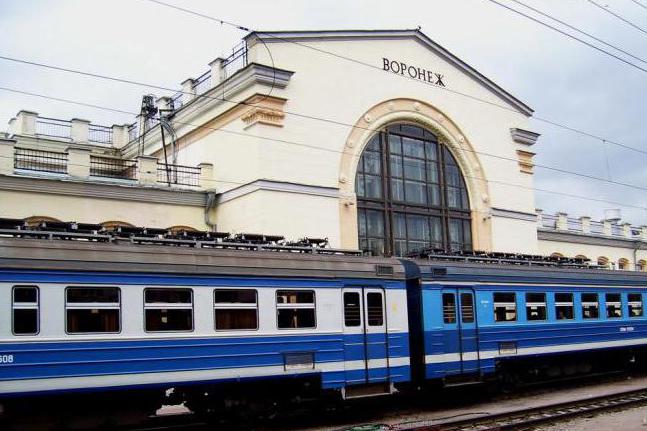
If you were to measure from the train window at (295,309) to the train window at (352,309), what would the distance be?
0.86m

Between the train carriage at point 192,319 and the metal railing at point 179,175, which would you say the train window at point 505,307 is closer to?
the train carriage at point 192,319

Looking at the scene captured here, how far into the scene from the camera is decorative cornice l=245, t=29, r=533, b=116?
84.0 feet

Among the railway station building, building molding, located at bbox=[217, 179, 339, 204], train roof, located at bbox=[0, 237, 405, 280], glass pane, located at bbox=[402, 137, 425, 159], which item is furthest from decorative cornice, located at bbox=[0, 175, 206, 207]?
train roof, located at bbox=[0, 237, 405, 280]

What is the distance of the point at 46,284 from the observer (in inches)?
448

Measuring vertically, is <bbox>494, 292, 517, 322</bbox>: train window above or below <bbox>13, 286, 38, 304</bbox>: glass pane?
below

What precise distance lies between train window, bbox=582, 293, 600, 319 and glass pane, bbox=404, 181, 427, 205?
9540 millimetres

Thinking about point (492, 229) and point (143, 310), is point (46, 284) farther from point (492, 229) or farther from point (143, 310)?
point (492, 229)

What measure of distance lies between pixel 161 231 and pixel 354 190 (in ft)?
46.8

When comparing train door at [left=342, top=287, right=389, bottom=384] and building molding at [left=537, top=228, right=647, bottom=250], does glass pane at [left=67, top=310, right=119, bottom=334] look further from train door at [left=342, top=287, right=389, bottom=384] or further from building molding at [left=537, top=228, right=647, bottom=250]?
building molding at [left=537, top=228, right=647, bottom=250]

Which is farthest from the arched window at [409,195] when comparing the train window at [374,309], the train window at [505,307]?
the train window at [374,309]

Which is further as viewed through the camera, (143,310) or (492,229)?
(492,229)

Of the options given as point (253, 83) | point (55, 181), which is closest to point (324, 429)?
point (55, 181)

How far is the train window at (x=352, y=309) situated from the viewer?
594 inches

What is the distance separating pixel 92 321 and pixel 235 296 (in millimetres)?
2680
